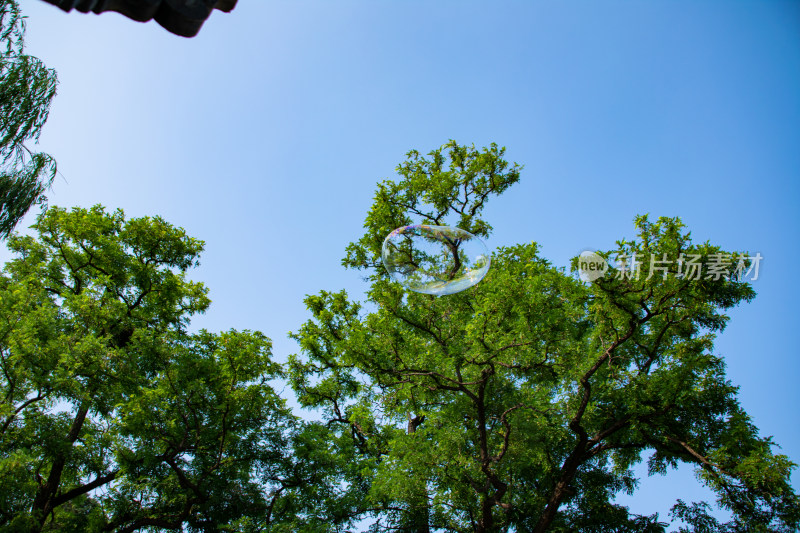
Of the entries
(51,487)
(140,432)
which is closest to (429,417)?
(140,432)

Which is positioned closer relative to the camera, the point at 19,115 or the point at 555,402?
the point at 19,115

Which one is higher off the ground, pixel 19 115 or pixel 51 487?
pixel 19 115

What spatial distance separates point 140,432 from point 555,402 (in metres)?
8.20

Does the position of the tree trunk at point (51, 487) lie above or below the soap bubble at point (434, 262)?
below

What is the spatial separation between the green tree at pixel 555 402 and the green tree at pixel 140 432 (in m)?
1.56

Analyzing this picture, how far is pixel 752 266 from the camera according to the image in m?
8.05

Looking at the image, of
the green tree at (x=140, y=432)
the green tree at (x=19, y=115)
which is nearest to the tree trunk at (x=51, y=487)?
the green tree at (x=140, y=432)

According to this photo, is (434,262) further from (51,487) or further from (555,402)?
(51,487)

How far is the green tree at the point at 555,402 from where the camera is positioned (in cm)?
829

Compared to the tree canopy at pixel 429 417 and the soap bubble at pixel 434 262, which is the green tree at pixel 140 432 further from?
the soap bubble at pixel 434 262

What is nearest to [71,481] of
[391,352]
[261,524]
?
[261,524]

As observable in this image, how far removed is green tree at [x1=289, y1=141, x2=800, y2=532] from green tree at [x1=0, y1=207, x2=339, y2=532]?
5.13 ft

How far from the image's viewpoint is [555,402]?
10.1 metres

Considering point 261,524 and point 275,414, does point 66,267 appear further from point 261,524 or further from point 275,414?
point 261,524
